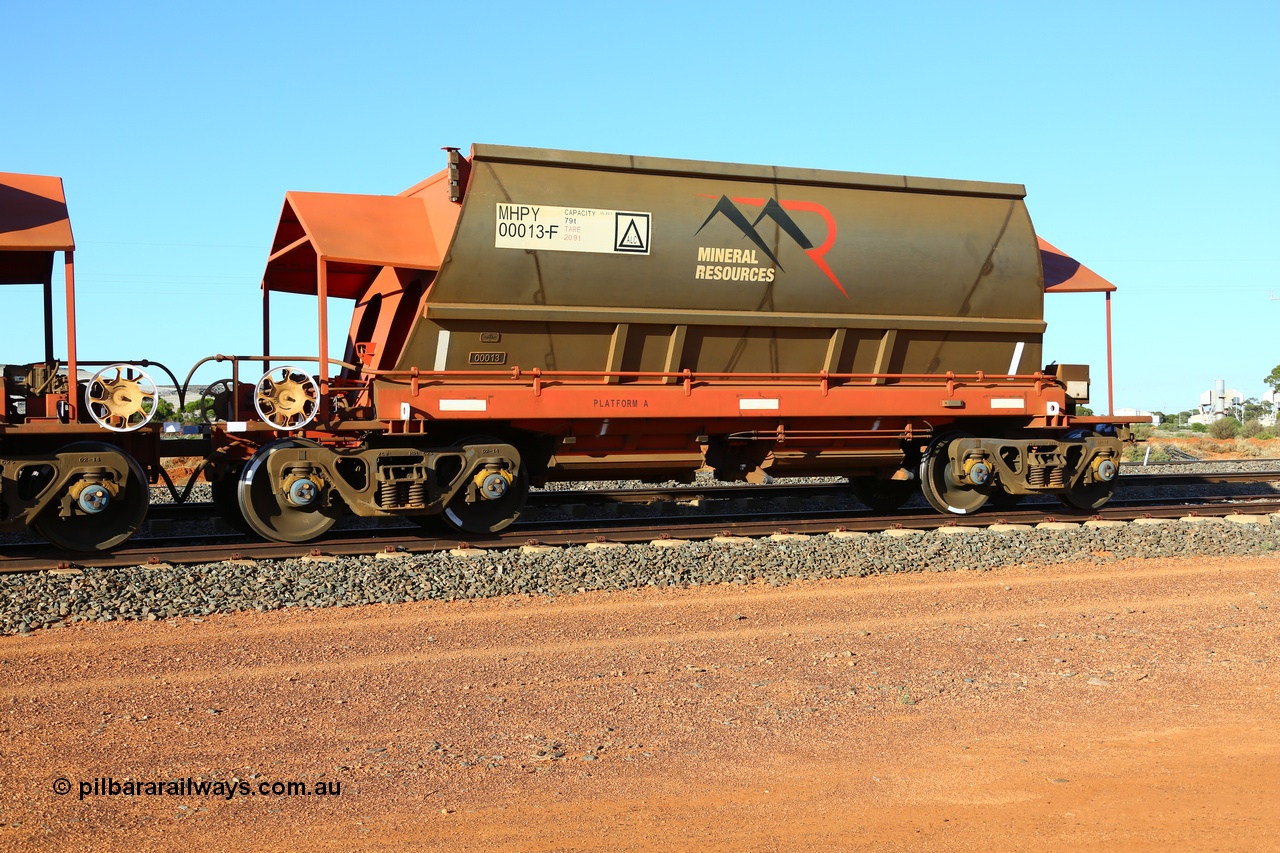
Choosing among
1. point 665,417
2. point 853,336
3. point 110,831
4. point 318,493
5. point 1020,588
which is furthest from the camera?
point 853,336

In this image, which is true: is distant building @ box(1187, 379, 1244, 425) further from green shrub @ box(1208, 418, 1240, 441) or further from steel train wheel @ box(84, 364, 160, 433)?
steel train wheel @ box(84, 364, 160, 433)

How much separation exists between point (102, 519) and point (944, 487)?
9.24 meters

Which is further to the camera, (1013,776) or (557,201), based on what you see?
(557,201)

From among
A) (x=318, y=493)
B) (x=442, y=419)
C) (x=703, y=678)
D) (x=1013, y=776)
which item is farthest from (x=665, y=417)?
(x=1013, y=776)

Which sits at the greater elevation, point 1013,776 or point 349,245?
point 349,245

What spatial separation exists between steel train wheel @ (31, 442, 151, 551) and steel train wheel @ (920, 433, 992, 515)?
858 centimetres

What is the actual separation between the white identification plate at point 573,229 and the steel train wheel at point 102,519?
4.04m

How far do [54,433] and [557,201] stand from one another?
5154 millimetres

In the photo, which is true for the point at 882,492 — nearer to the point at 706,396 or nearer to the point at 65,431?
the point at 706,396

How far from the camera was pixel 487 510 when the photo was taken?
40.0 ft

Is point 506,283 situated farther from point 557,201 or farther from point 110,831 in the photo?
point 110,831

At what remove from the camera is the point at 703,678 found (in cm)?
710

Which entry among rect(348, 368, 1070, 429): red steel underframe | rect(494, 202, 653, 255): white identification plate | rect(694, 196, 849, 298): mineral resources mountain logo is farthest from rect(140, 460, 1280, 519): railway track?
rect(494, 202, 653, 255): white identification plate

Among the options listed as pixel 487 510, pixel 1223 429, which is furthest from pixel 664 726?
pixel 1223 429
